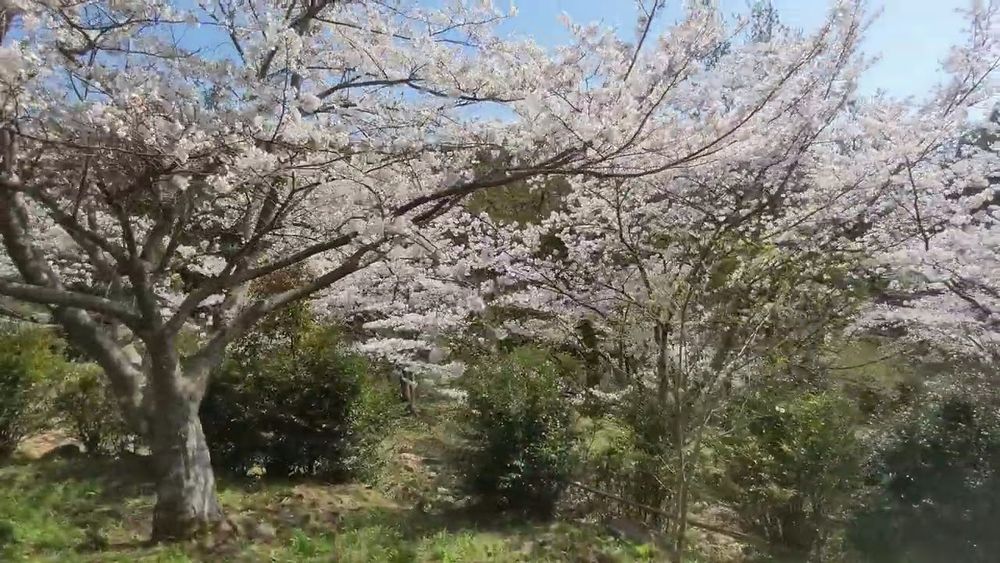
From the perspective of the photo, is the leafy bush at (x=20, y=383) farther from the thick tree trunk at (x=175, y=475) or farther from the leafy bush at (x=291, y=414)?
the thick tree trunk at (x=175, y=475)

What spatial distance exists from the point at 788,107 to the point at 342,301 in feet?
17.1

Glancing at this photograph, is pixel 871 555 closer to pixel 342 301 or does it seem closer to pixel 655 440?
pixel 655 440

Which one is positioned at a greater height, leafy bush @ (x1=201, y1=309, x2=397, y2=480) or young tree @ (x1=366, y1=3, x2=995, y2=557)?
young tree @ (x1=366, y1=3, x2=995, y2=557)

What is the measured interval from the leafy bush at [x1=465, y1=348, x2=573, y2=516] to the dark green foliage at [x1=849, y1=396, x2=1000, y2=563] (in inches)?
93.1

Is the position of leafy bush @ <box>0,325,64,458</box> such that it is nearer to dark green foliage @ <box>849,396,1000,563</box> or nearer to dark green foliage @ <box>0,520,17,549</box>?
dark green foliage @ <box>0,520,17,549</box>

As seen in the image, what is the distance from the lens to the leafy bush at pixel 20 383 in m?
5.45

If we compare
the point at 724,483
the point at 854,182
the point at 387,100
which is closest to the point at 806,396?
the point at 724,483

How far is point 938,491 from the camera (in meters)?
4.77

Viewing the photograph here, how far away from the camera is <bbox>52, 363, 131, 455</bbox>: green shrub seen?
5.71 metres

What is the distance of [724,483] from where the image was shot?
18.8 feet

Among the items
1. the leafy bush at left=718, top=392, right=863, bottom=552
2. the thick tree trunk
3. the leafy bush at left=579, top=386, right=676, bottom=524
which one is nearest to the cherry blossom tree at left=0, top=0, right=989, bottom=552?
the thick tree trunk

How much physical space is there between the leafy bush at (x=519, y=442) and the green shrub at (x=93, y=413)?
10.5 feet

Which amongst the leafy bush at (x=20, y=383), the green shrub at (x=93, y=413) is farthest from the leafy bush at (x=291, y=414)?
the leafy bush at (x=20, y=383)

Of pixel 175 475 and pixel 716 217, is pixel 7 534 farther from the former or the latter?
pixel 716 217
